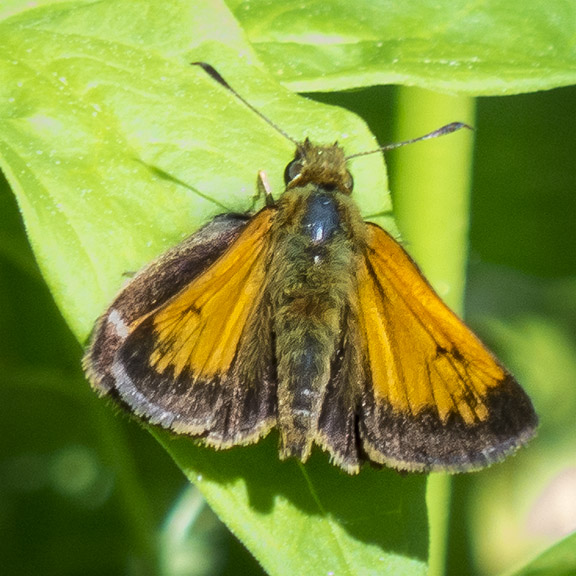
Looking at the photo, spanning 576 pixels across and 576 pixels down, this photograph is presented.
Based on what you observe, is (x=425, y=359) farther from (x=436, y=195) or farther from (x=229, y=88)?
(x=229, y=88)

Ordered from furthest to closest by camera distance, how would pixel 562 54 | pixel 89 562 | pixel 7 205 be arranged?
pixel 89 562, pixel 7 205, pixel 562 54

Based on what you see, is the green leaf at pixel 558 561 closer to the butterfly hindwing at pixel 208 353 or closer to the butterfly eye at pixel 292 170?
the butterfly hindwing at pixel 208 353

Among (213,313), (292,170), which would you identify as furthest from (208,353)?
(292,170)

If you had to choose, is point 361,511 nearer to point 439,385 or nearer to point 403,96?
point 439,385

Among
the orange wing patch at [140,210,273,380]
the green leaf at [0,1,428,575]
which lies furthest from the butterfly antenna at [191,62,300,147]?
the orange wing patch at [140,210,273,380]

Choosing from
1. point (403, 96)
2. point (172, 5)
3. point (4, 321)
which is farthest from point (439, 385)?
point (4, 321)

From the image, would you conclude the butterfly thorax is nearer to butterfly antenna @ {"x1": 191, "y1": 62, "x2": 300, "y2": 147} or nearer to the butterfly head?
the butterfly head
